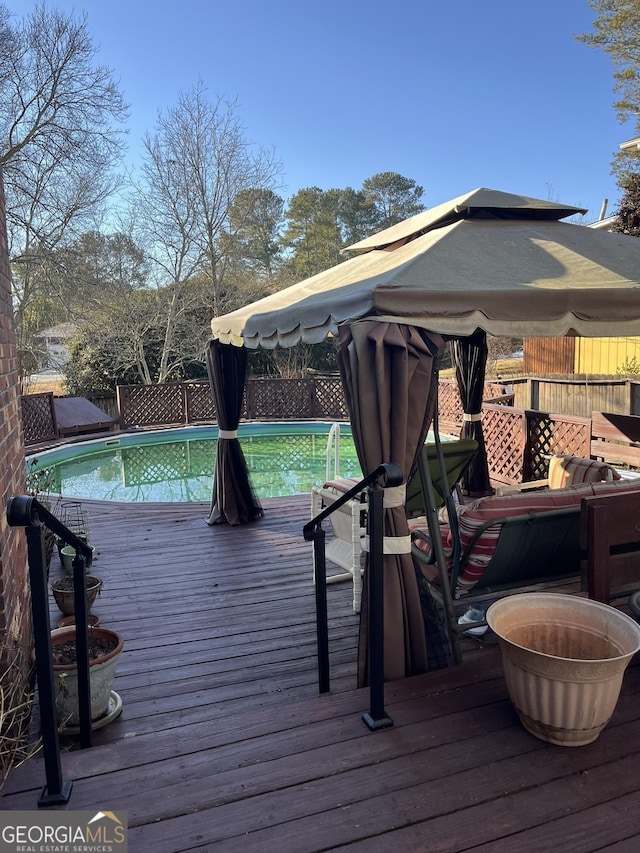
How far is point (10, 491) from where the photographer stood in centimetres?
241

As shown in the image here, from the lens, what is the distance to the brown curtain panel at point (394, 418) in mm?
2316

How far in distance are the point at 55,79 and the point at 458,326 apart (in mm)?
13302

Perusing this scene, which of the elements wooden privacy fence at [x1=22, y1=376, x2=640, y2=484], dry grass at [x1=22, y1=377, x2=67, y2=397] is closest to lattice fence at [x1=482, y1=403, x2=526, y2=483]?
wooden privacy fence at [x1=22, y1=376, x2=640, y2=484]

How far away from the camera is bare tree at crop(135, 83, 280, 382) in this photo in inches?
594

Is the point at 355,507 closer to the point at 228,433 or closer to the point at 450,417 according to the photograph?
the point at 228,433

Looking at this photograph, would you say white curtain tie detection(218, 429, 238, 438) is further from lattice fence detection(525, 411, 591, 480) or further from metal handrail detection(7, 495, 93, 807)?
lattice fence detection(525, 411, 591, 480)

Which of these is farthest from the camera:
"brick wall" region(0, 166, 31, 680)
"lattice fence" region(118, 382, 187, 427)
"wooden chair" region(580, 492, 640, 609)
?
"lattice fence" region(118, 382, 187, 427)

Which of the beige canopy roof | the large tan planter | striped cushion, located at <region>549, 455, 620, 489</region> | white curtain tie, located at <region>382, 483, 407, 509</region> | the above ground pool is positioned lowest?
the above ground pool

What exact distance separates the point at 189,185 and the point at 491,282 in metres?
14.5

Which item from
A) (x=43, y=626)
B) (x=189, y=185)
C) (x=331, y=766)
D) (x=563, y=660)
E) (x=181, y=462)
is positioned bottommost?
(x=181, y=462)

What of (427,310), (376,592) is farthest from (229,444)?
(376,592)

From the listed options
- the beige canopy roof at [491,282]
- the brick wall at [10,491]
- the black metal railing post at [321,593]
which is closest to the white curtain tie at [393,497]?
the black metal railing post at [321,593]

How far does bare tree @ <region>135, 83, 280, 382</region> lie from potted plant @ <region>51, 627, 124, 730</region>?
43.2ft

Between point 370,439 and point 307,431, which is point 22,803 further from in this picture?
point 307,431
